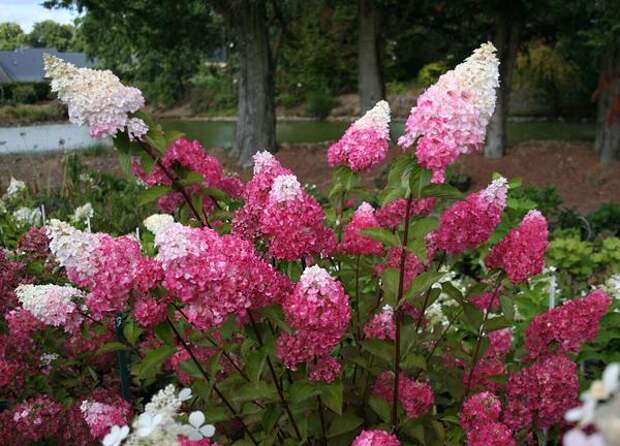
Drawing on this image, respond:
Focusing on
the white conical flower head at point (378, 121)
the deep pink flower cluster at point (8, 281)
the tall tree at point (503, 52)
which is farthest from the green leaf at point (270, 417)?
the tall tree at point (503, 52)

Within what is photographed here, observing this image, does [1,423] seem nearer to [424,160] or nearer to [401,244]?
[401,244]

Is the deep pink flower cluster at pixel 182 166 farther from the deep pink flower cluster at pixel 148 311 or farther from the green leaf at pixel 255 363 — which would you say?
the green leaf at pixel 255 363

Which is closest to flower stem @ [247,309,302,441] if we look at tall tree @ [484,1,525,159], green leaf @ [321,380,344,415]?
green leaf @ [321,380,344,415]

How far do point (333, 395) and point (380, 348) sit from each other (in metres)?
0.24

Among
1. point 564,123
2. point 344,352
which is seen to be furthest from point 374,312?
point 564,123

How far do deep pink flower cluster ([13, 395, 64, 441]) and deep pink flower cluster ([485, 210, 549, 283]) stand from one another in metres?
1.39

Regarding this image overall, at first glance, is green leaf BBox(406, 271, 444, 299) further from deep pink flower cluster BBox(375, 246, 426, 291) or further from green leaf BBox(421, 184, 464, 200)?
deep pink flower cluster BBox(375, 246, 426, 291)

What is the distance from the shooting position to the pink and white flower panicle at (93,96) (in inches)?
62.6

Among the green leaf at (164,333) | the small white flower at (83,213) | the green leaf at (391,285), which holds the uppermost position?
the green leaf at (391,285)

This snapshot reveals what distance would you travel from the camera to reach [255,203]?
5.57 feet

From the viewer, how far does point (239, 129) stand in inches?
399

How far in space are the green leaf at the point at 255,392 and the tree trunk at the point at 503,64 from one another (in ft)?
27.7

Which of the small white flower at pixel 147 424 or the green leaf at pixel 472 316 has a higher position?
the small white flower at pixel 147 424

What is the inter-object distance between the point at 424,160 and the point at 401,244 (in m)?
0.25
